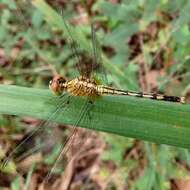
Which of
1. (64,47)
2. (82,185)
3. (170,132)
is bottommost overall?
(82,185)

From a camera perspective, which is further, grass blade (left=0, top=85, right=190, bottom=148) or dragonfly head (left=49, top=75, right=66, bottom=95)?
dragonfly head (left=49, top=75, right=66, bottom=95)

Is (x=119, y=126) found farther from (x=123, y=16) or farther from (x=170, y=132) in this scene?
(x=123, y=16)

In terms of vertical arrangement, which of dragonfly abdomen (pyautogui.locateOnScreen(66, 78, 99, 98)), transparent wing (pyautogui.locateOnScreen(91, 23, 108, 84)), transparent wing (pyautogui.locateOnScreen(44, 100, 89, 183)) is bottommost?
transparent wing (pyautogui.locateOnScreen(44, 100, 89, 183))

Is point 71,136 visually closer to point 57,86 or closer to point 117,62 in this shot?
point 57,86

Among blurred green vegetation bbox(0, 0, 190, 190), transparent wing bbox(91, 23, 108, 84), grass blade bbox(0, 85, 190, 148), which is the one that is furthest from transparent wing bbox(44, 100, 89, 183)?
Answer: blurred green vegetation bbox(0, 0, 190, 190)

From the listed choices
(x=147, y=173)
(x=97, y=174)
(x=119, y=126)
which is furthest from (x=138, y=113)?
(x=97, y=174)

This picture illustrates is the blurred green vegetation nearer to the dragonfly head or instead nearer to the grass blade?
the dragonfly head

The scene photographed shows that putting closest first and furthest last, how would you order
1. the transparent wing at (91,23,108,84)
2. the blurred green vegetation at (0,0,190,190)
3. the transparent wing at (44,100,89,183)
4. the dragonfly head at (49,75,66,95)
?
the transparent wing at (44,100,89,183)
the dragonfly head at (49,75,66,95)
the transparent wing at (91,23,108,84)
the blurred green vegetation at (0,0,190,190)

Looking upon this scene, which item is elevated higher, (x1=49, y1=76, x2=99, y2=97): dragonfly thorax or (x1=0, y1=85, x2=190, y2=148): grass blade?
(x1=49, y1=76, x2=99, y2=97): dragonfly thorax

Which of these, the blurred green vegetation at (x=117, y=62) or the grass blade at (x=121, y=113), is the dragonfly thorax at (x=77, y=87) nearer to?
the grass blade at (x=121, y=113)
